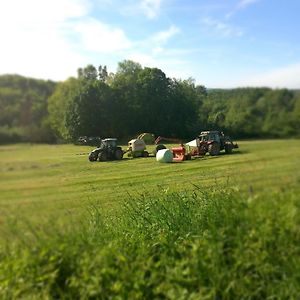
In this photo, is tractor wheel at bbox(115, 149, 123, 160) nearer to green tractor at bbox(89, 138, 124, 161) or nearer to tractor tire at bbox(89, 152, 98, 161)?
green tractor at bbox(89, 138, 124, 161)

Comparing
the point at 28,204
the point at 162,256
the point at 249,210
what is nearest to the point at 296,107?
the point at 249,210

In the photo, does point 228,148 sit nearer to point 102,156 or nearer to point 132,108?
point 132,108

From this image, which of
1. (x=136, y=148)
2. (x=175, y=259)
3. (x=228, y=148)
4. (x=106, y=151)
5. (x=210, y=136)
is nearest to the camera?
(x=175, y=259)

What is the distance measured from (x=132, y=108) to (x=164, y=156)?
1.48 metres

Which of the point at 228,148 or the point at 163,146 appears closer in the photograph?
the point at 228,148

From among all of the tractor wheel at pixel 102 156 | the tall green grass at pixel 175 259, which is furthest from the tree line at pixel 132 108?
the tall green grass at pixel 175 259

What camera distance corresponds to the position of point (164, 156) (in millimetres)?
9375

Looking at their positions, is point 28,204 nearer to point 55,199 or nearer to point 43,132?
point 55,199

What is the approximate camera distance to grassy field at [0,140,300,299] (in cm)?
381

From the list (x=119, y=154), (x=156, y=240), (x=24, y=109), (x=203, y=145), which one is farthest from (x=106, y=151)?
(x=156, y=240)

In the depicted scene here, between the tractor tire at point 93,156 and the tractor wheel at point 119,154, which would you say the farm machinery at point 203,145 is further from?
the tractor tire at point 93,156

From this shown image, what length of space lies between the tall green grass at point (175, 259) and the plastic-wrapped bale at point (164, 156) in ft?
14.5

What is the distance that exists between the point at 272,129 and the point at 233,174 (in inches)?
33.7

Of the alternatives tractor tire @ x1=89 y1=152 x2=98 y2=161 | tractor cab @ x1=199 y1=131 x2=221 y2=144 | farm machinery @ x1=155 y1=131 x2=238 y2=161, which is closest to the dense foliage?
tractor tire @ x1=89 y1=152 x2=98 y2=161
